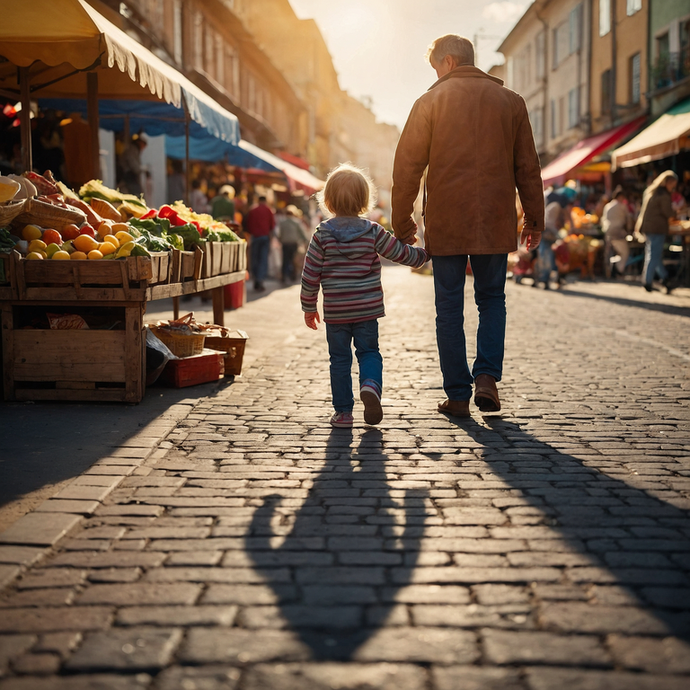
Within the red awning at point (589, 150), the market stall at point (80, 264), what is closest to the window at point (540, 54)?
the red awning at point (589, 150)

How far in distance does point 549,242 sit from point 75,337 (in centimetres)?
1286

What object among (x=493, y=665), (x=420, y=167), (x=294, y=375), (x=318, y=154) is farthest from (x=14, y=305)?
(x=318, y=154)

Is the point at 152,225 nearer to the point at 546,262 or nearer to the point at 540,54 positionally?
the point at 546,262

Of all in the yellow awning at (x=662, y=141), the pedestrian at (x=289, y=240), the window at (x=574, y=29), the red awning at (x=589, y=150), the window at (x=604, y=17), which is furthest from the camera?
the window at (x=574, y=29)

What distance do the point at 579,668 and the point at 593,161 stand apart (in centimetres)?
2528

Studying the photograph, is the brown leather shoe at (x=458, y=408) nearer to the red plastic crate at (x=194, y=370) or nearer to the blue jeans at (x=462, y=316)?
the blue jeans at (x=462, y=316)

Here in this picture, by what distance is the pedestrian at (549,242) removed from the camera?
17.1 metres

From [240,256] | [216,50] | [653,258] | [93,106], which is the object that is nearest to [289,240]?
[653,258]

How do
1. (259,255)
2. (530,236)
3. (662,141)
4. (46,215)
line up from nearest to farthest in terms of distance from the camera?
(530,236) → (46,215) → (259,255) → (662,141)

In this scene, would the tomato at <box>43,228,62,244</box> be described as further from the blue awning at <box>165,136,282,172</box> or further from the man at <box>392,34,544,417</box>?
the blue awning at <box>165,136,282,172</box>

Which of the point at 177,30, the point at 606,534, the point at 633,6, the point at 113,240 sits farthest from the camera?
the point at 633,6

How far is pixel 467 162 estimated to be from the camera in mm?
5223

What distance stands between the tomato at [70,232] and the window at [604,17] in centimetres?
2658

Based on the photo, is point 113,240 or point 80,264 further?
point 113,240
